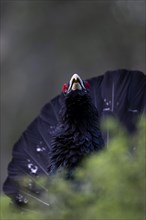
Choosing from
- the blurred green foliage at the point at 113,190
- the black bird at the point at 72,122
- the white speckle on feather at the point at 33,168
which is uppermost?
the blurred green foliage at the point at 113,190

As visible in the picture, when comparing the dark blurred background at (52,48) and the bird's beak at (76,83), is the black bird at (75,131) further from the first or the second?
the dark blurred background at (52,48)

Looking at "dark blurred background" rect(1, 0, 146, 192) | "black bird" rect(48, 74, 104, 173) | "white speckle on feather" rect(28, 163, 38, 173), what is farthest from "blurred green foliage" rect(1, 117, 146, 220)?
"dark blurred background" rect(1, 0, 146, 192)

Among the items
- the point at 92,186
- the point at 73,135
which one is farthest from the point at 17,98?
the point at 92,186

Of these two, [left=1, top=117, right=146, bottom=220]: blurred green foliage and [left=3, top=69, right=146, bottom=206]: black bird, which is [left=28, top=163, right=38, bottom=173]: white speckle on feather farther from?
[left=1, top=117, right=146, bottom=220]: blurred green foliage

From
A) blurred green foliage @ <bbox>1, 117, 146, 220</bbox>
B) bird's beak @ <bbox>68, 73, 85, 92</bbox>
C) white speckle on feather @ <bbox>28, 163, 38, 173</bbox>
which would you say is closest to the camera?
blurred green foliage @ <bbox>1, 117, 146, 220</bbox>

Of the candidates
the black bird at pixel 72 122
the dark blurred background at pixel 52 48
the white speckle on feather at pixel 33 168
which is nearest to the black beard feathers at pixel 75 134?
the black bird at pixel 72 122

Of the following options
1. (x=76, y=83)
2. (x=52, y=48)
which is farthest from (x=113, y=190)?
(x=52, y=48)

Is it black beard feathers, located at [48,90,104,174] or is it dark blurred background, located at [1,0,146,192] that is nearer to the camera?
black beard feathers, located at [48,90,104,174]
